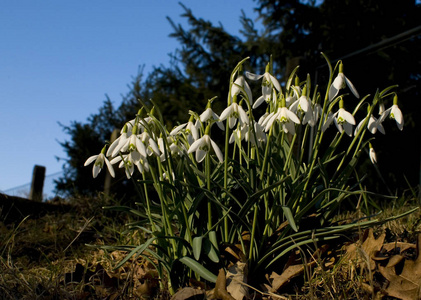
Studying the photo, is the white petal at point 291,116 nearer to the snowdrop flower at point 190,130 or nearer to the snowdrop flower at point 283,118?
the snowdrop flower at point 283,118

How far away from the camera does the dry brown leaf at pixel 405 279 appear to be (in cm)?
172

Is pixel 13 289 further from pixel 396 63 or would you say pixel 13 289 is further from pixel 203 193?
pixel 396 63

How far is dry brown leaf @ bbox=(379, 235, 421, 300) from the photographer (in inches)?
67.6

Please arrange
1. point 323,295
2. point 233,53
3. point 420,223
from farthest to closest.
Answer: point 233,53 → point 420,223 → point 323,295

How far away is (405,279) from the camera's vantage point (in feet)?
5.78

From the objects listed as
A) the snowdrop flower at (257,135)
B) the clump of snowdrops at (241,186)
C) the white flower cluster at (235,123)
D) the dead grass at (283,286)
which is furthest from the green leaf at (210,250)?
the snowdrop flower at (257,135)

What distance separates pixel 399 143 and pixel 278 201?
6.88 meters

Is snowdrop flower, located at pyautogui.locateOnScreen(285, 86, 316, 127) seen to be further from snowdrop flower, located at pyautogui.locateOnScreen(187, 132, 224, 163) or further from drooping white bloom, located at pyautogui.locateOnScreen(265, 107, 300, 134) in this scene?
snowdrop flower, located at pyautogui.locateOnScreen(187, 132, 224, 163)

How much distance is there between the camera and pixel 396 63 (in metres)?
8.65

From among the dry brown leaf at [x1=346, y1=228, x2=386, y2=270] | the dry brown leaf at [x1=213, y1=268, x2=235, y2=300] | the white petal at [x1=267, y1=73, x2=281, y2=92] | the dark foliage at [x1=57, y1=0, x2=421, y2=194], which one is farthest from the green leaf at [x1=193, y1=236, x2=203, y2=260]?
the dark foliage at [x1=57, y1=0, x2=421, y2=194]

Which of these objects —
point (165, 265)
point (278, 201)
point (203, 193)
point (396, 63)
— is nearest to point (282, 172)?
point (278, 201)

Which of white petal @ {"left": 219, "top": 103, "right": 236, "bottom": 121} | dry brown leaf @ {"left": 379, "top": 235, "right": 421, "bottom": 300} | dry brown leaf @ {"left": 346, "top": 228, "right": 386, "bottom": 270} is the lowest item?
dry brown leaf @ {"left": 379, "top": 235, "right": 421, "bottom": 300}

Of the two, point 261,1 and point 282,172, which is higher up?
point 261,1

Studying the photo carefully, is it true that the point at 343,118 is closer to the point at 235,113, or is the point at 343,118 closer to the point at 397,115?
the point at 397,115
